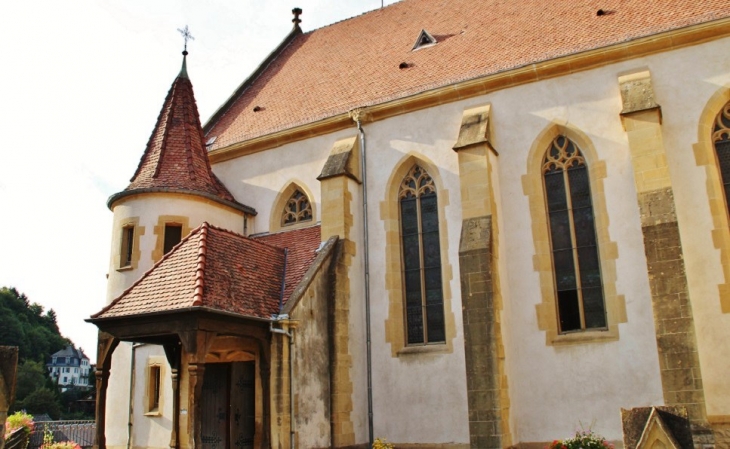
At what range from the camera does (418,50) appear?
53.6ft

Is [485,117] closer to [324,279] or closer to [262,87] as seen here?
[324,279]

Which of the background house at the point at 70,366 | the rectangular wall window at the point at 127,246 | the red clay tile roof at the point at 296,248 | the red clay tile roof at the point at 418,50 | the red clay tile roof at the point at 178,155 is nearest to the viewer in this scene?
the red clay tile roof at the point at 296,248

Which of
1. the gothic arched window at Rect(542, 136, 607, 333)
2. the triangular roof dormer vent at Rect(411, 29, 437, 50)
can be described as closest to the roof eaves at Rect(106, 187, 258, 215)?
the triangular roof dormer vent at Rect(411, 29, 437, 50)

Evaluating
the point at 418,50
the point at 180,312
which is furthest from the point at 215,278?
Result: the point at 418,50

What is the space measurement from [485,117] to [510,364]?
16.3 ft

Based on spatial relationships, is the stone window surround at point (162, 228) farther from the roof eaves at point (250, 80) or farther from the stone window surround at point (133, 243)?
the roof eaves at point (250, 80)

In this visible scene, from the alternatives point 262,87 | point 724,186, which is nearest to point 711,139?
point 724,186

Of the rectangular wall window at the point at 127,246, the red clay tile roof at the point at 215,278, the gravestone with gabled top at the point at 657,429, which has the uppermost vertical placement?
the rectangular wall window at the point at 127,246

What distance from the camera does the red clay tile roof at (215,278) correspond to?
1055 cm

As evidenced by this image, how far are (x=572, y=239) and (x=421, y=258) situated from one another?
3.10 meters

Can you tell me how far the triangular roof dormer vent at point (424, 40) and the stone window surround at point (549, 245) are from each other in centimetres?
485

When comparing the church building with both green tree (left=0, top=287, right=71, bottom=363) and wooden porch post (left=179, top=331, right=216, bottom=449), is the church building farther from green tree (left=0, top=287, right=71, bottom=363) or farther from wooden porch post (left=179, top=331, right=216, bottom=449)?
green tree (left=0, top=287, right=71, bottom=363)

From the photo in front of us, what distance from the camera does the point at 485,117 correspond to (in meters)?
13.3

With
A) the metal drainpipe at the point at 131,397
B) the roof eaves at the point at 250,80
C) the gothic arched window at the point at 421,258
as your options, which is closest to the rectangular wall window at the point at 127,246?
the metal drainpipe at the point at 131,397
